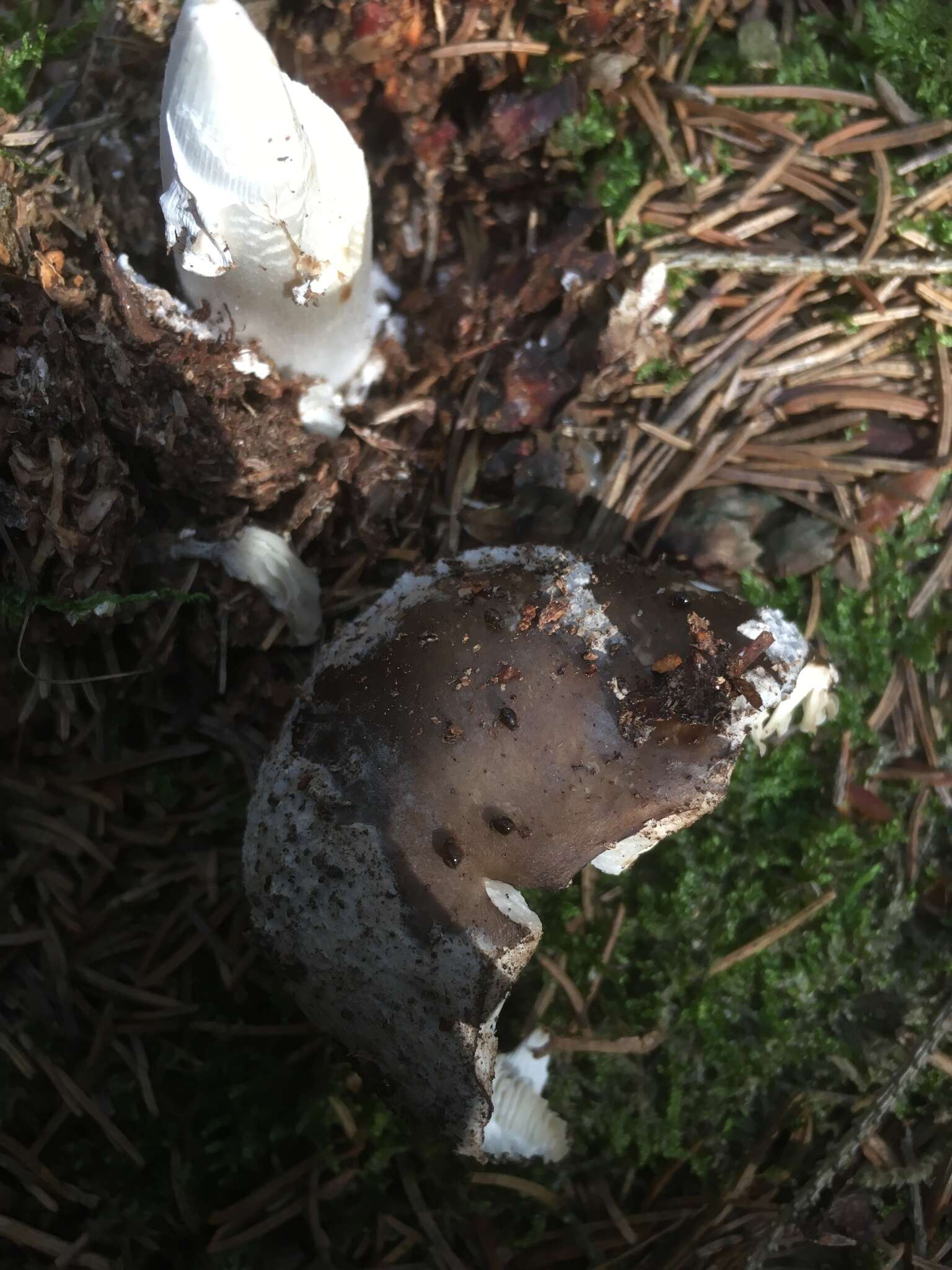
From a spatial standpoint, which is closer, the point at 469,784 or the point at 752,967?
the point at 469,784

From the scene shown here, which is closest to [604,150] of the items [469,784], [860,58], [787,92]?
[787,92]

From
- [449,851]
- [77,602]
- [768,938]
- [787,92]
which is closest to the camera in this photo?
[449,851]

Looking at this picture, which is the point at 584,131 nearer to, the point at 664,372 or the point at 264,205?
the point at 664,372

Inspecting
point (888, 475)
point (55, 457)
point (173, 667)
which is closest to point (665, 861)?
point (888, 475)

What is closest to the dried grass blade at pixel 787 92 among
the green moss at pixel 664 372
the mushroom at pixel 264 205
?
the green moss at pixel 664 372

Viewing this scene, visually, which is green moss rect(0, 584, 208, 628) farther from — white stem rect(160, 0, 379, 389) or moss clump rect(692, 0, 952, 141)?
Result: moss clump rect(692, 0, 952, 141)

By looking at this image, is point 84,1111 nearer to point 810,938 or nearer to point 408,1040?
point 408,1040
